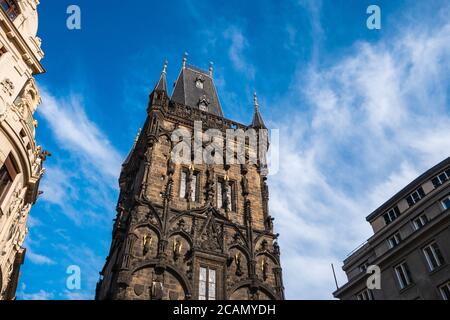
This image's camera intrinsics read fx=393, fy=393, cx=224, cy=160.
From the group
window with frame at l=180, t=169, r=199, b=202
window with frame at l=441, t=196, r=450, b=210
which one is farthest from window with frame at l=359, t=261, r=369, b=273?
window with frame at l=180, t=169, r=199, b=202

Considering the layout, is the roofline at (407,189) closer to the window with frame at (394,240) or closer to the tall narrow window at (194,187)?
the window with frame at (394,240)

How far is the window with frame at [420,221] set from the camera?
94.9 feet

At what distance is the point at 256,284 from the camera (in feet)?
76.3

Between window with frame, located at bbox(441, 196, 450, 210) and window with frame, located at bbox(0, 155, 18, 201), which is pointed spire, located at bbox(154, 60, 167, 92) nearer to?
window with frame, located at bbox(0, 155, 18, 201)

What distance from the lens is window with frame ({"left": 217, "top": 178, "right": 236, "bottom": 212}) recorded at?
2807 centimetres

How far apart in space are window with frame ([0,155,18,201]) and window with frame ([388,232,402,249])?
2667cm

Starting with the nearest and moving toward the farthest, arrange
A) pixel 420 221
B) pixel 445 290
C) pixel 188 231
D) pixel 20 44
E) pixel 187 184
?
pixel 20 44 → pixel 188 231 → pixel 445 290 → pixel 187 184 → pixel 420 221

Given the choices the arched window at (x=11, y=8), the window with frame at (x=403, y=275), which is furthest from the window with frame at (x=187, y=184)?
the window with frame at (x=403, y=275)

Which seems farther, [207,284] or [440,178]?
[440,178]

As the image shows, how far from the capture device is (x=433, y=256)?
87.8 ft

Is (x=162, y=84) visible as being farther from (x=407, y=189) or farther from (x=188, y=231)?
(x=407, y=189)

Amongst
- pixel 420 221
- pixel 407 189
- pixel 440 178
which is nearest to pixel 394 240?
pixel 420 221

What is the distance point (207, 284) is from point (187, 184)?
7855 millimetres
